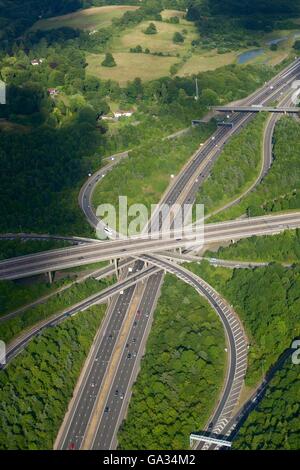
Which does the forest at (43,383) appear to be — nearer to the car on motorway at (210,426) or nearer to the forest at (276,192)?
the car on motorway at (210,426)

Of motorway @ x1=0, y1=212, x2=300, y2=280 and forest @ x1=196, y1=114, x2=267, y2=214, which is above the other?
forest @ x1=196, y1=114, x2=267, y2=214

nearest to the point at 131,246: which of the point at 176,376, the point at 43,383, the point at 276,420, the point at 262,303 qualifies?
the point at 262,303

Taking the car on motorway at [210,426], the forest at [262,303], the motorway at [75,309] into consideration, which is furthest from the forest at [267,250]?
the car on motorway at [210,426]

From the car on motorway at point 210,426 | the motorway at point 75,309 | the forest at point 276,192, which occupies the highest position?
the forest at point 276,192

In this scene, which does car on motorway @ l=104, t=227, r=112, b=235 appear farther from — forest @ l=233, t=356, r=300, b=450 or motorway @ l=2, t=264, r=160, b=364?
forest @ l=233, t=356, r=300, b=450

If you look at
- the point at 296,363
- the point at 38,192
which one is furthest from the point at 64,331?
the point at 38,192

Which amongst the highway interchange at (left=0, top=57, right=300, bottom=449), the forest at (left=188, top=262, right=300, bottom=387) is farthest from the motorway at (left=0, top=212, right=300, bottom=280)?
the forest at (left=188, top=262, right=300, bottom=387)
